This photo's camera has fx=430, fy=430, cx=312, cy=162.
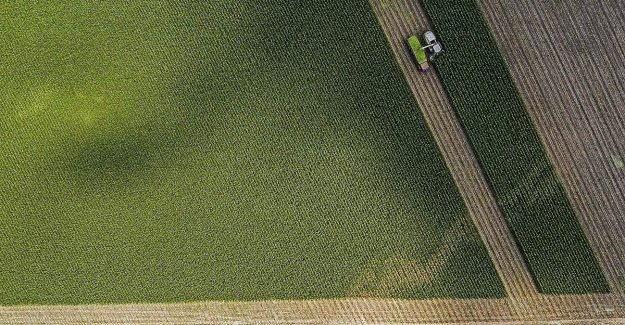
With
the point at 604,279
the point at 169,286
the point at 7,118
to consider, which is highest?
the point at 7,118

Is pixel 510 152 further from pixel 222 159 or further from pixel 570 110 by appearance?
pixel 222 159

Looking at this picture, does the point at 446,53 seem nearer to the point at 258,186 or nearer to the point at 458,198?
the point at 458,198

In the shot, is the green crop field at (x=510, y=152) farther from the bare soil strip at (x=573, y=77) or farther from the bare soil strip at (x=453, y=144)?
the bare soil strip at (x=573, y=77)

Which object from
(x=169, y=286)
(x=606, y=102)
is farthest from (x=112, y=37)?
(x=606, y=102)

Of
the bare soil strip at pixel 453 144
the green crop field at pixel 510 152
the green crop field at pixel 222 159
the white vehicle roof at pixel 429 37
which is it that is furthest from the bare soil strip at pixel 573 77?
the green crop field at pixel 222 159

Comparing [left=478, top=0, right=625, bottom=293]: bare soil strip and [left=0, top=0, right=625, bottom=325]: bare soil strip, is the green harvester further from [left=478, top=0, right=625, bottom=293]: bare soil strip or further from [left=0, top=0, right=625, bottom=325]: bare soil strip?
[left=478, top=0, right=625, bottom=293]: bare soil strip

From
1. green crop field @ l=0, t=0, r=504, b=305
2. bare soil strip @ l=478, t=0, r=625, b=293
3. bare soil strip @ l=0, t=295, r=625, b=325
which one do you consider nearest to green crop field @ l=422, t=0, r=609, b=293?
bare soil strip @ l=478, t=0, r=625, b=293
